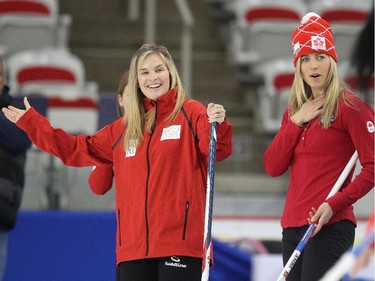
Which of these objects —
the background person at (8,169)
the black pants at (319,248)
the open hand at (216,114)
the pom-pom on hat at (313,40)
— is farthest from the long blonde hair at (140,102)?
the background person at (8,169)

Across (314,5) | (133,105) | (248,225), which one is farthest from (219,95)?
(133,105)

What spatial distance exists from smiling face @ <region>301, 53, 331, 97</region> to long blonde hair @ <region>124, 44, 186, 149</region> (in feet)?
1.56

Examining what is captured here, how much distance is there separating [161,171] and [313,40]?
29.8 inches

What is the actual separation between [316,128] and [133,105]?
713 mm

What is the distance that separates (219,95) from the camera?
11445mm

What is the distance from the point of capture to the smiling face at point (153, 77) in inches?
167

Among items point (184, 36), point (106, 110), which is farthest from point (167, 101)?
point (184, 36)

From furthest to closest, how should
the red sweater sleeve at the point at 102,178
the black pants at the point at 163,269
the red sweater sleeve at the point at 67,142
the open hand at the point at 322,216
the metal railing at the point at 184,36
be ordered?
the metal railing at the point at 184,36 → the red sweater sleeve at the point at 102,178 → the red sweater sleeve at the point at 67,142 → the black pants at the point at 163,269 → the open hand at the point at 322,216

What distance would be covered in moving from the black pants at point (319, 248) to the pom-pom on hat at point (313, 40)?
0.65m

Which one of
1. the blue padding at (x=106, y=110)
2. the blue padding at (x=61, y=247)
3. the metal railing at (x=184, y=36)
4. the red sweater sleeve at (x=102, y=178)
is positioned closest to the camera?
Answer: the red sweater sleeve at (x=102, y=178)

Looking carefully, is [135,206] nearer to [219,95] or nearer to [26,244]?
[26,244]

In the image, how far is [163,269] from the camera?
13.4 ft

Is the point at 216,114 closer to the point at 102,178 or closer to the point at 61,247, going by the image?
the point at 102,178

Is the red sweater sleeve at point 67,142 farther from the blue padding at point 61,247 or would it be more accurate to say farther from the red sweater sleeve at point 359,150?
the blue padding at point 61,247
